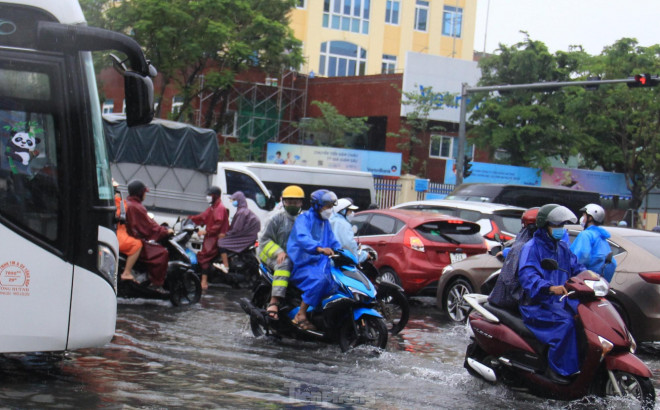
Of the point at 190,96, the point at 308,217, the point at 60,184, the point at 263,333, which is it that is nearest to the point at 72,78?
the point at 60,184

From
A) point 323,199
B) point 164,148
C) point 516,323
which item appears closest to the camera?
point 516,323

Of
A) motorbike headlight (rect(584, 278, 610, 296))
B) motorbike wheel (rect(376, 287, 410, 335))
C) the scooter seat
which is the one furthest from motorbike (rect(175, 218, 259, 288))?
motorbike headlight (rect(584, 278, 610, 296))

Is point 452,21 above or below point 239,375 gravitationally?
above

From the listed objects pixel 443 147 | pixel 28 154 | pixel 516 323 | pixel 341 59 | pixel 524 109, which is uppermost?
pixel 341 59

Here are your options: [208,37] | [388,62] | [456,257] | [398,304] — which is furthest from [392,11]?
[398,304]

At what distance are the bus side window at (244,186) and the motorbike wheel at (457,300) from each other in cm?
850

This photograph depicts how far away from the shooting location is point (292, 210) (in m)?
10.0

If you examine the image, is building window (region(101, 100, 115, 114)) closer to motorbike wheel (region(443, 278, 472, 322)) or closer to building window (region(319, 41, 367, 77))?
building window (region(319, 41, 367, 77))

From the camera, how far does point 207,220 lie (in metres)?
15.4

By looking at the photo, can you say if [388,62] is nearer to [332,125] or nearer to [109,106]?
[332,125]

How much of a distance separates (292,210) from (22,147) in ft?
14.1

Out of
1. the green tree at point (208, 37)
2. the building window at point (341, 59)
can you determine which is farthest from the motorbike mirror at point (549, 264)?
the building window at point (341, 59)

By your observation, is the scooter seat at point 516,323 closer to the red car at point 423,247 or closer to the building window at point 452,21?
the red car at point 423,247

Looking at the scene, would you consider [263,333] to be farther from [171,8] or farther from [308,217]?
[171,8]
